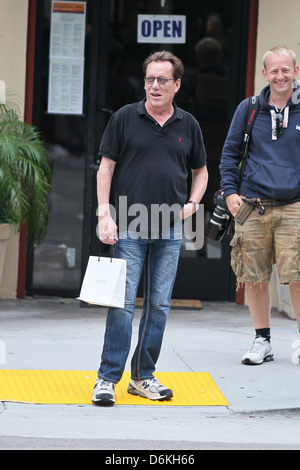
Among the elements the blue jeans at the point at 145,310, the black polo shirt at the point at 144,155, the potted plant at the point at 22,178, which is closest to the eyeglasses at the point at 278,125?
the black polo shirt at the point at 144,155

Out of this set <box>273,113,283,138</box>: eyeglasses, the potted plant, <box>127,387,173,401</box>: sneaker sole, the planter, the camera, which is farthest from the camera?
the planter

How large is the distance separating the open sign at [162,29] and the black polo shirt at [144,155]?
10.9 feet

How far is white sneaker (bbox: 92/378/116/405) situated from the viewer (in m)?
5.15

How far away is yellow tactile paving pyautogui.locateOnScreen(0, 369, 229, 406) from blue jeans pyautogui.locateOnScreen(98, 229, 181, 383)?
0.73ft

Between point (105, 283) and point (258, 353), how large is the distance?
5.30ft

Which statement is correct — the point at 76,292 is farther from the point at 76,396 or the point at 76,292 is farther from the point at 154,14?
the point at 76,396

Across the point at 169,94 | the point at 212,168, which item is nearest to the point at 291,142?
the point at 169,94

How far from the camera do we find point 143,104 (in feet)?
17.0

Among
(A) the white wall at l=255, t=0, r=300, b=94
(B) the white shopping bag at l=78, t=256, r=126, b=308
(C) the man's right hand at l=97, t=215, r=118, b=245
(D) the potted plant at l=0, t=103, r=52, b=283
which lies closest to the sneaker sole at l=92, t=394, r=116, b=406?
(B) the white shopping bag at l=78, t=256, r=126, b=308

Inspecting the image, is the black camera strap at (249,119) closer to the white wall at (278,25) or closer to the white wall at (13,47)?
the white wall at (278,25)

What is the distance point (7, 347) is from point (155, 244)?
5.75ft

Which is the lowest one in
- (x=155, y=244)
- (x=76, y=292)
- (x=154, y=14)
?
(x=76, y=292)

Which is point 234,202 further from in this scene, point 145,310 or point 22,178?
point 22,178

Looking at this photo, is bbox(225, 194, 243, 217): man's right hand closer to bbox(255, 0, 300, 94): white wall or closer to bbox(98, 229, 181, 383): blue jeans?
bbox(98, 229, 181, 383): blue jeans
